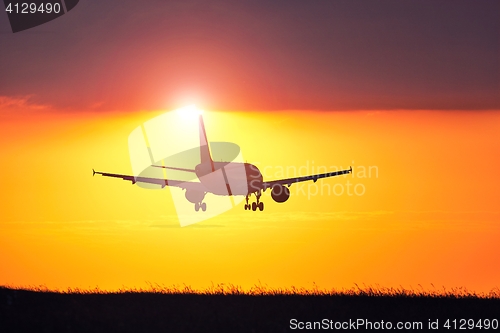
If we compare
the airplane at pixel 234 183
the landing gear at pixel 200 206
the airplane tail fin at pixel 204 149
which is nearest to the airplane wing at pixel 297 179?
the airplane at pixel 234 183

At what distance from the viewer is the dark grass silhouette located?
28469mm

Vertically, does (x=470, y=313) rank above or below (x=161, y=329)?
below

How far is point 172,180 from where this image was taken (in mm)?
64312

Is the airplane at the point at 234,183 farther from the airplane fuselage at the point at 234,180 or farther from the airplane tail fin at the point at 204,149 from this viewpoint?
the airplane tail fin at the point at 204,149

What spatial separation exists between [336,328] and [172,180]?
121 ft

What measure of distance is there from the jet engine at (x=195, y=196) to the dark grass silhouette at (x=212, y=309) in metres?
29.6

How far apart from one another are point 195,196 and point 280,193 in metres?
8.59

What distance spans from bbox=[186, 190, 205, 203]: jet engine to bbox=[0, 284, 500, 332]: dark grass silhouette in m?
29.6

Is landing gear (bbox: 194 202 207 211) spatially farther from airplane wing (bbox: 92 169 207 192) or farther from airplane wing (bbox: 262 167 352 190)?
airplane wing (bbox: 262 167 352 190)

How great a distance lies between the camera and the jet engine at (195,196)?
6806 cm


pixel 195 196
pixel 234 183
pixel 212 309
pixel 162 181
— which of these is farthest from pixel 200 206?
Result: pixel 212 309

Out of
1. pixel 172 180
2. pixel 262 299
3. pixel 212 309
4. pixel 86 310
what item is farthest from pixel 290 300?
pixel 172 180

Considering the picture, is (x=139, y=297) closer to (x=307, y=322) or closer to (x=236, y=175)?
(x=307, y=322)

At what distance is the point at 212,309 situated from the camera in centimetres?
3153
